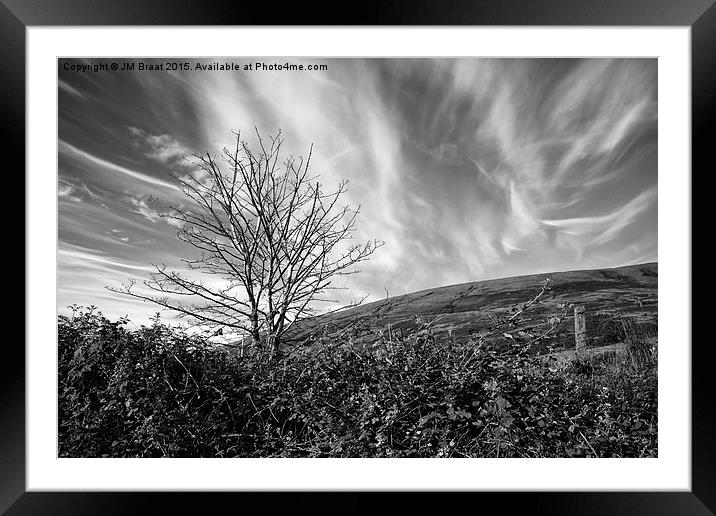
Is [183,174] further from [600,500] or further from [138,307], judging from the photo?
[600,500]

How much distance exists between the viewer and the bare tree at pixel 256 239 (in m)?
2.80

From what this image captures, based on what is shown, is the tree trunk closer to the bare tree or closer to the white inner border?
the bare tree

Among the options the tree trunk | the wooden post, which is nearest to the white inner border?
the wooden post

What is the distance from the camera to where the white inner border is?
226 centimetres

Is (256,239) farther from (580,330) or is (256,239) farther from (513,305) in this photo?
(580,330)

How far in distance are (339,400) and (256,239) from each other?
4.48 ft

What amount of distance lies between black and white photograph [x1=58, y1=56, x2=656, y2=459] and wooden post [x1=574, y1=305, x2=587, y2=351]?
0.06ft
